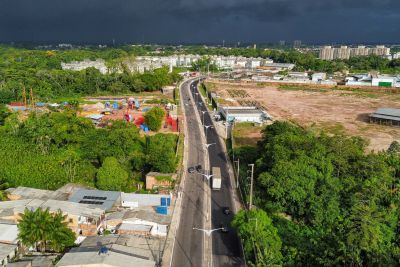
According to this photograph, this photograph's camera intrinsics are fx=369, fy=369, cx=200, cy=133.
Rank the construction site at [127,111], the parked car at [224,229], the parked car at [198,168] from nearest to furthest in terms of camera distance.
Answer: the parked car at [224,229]
the parked car at [198,168]
the construction site at [127,111]

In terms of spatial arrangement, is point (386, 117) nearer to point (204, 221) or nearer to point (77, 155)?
point (204, 221)

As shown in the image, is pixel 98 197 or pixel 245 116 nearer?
pixel 98 197

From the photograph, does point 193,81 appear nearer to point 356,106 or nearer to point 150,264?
point 356,106

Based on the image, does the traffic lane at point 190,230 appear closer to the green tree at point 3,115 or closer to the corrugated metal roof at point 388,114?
the green tree at point 3,115

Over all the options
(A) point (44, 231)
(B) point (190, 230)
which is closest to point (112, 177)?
(B) point (190, 230)

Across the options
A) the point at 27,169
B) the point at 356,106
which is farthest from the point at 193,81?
the point at 27,169

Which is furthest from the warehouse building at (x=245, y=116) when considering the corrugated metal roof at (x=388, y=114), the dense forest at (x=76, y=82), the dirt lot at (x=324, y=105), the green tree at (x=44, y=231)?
the green tree at (x=44, y=231)
